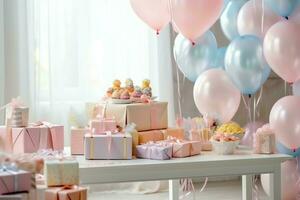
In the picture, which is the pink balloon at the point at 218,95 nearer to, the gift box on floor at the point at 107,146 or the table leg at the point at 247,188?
the table leg at the point at 247,188

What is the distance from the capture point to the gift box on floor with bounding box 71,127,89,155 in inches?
94.8

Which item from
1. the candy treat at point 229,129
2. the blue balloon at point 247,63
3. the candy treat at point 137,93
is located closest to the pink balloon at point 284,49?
the blue balloon at point 247,63

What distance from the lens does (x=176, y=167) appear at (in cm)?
226

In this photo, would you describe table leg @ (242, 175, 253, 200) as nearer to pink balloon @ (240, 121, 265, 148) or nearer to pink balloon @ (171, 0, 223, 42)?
pink balloon @ (240, 121, 265, 148)

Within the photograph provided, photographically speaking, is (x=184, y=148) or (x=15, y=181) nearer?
(x=15, y=181)

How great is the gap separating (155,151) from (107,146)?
0.63ft

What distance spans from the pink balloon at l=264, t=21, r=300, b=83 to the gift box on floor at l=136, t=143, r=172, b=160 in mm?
779

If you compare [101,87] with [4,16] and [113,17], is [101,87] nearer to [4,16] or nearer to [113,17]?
[113,17]

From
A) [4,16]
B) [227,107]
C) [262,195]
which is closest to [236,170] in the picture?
[227,107]

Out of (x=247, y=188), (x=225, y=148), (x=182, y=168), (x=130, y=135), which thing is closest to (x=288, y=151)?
(x=247, y=188)

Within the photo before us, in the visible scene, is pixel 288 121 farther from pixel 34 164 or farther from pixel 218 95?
pixel 34 164

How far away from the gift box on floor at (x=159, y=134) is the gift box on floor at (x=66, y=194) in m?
0.65

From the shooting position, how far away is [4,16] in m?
3.63

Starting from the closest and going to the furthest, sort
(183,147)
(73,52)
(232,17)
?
(183,147) → (232,17) → (73,52)
